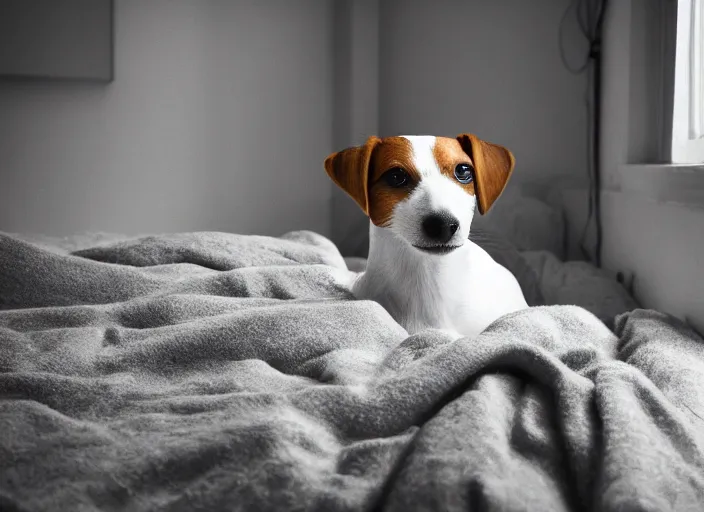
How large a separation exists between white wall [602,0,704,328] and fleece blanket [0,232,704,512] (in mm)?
221

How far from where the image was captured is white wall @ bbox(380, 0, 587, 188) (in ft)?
7.30

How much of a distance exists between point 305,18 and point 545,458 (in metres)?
2.19

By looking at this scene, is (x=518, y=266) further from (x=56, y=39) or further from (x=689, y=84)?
(x=56, y=39)

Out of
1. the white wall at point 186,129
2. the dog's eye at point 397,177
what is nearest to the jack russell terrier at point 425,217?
the dog's eye at point 397,177

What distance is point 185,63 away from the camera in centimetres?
242

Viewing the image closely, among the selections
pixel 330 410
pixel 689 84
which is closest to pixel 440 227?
pixel 330 410

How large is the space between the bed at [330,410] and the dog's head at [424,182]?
127 millimetres

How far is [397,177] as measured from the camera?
976mm

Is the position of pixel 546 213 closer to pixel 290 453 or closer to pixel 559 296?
pixel 559 296

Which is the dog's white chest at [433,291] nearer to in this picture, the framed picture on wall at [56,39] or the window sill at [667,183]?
the window sill at [667,183]

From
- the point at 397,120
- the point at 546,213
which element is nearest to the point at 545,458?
the point at 546,213

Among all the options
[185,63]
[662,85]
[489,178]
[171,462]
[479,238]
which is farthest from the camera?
[185,63]

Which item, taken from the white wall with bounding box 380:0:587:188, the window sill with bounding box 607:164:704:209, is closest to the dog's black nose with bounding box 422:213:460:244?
the window sill with bounding box 607:164:704:209

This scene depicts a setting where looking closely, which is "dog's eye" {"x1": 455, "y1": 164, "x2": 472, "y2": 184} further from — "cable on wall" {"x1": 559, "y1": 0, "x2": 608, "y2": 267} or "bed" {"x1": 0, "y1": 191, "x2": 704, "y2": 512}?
"cable on wall" {"x1": 559, "y1": 0, "x2": 608, "y2": 267}
